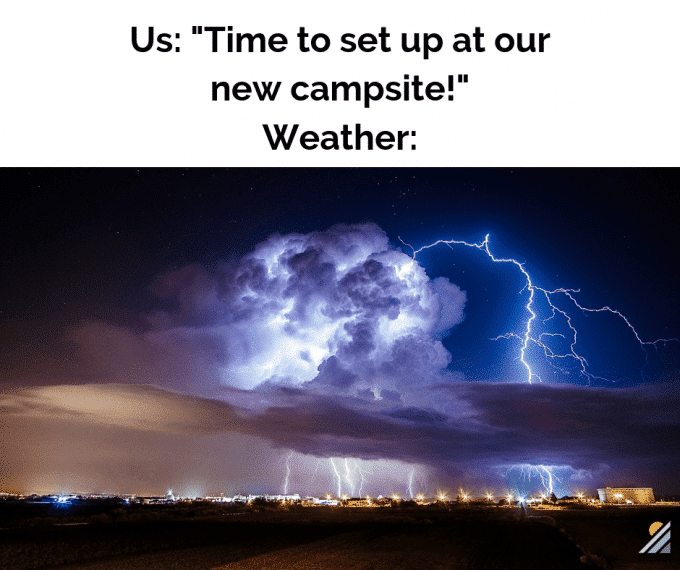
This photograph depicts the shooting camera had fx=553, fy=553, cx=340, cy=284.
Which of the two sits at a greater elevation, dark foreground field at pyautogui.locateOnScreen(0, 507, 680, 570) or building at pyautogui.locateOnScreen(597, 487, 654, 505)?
dark foreground field at pyautogui.locateOnScreen(0, 507, 680, 570)

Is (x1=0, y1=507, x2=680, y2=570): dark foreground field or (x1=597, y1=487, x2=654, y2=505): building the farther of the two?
(x1=597, y1=487, x2=654, y2=505): building

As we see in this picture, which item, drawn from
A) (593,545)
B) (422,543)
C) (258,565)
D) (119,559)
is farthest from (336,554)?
(593,545)

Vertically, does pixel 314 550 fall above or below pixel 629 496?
above

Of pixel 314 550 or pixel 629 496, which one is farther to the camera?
pixel 629 496
